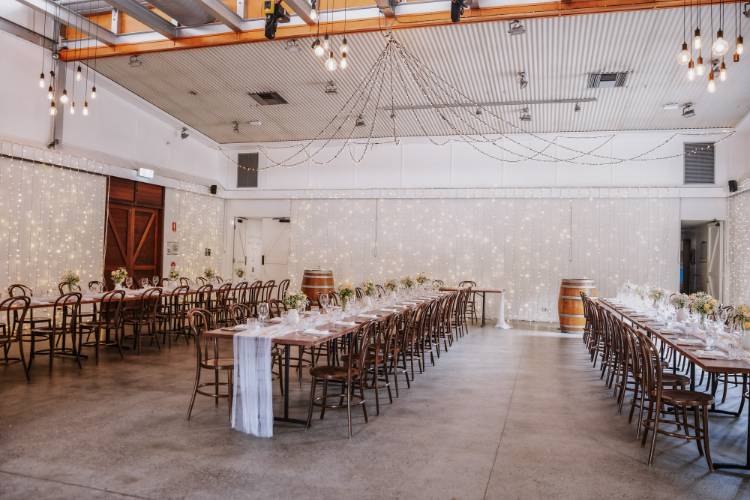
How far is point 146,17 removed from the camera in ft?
23.1

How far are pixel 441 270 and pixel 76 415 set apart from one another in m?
8.64

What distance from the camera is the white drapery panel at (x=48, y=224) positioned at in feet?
25.2

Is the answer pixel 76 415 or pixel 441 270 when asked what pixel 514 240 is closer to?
pixel 441 270

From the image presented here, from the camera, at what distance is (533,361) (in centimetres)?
706

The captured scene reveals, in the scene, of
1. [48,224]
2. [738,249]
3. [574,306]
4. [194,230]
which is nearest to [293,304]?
[48,224]

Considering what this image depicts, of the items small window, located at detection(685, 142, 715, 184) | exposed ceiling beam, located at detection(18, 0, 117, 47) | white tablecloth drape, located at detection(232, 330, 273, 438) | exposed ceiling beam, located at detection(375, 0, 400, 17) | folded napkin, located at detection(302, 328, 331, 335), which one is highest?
exposed ceiling beam, located at detection(18, 0, 117, 47)

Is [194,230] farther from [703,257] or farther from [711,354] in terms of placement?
[703,257]

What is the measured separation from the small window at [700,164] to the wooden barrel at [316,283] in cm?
770

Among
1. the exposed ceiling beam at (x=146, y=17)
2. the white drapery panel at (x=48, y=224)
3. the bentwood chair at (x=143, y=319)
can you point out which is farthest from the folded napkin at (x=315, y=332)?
the exposed ceiling beam at (x=146, y=17)

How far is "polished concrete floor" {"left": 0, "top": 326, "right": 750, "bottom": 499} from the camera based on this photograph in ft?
10.3

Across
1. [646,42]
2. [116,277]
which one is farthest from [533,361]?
[116,277]

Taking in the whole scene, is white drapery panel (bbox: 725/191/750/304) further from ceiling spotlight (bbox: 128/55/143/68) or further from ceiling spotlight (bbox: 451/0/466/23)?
ceiling spotlight (bbox: 128/55/143/68)

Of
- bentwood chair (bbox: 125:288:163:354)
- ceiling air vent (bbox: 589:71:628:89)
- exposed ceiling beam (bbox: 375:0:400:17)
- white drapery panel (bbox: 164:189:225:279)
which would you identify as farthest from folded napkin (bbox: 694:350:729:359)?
white drapery panel (bbox: 164:189:225:279)

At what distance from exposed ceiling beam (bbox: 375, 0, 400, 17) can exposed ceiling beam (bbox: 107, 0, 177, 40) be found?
10.2ft
